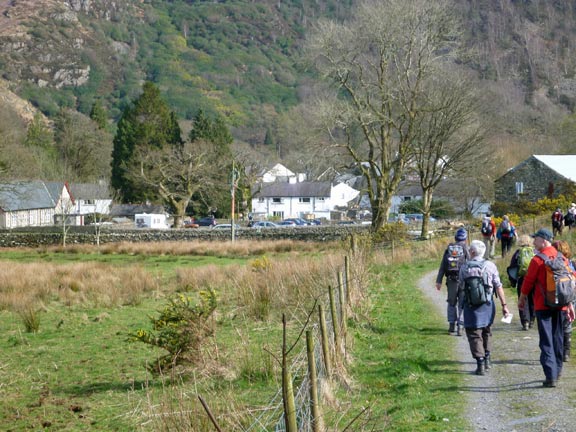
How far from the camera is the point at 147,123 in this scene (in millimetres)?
79062

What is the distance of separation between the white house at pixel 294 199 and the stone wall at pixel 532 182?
4029 cm

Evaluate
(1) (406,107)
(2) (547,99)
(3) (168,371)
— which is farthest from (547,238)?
(2) (547,99)

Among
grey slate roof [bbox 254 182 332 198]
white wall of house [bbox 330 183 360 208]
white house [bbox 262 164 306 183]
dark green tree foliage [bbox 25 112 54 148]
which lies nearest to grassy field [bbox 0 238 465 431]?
grey slate roof [bbox 254 182 332 198]

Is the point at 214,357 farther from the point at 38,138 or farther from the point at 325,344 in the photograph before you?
the point at 38,138

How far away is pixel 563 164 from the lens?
54.2m

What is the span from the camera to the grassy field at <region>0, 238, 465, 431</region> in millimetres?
8156

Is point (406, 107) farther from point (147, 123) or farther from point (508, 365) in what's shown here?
point (147, 123)

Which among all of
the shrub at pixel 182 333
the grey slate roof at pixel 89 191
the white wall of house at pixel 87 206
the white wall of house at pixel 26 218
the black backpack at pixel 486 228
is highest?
the grey slate roof at pixel 89 191

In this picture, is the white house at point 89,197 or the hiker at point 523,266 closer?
the hiker at point 523,266

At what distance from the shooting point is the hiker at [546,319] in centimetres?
896

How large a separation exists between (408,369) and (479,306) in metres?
1.26

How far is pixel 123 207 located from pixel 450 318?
73.2 meters

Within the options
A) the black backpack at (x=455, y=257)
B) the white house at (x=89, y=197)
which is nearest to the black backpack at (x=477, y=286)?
the black backpack at (x=455, y=257)

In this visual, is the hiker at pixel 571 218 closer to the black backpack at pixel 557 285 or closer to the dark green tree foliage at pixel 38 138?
the black backpack at pixel 557 285
